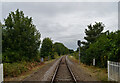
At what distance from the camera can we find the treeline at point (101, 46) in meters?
10.3

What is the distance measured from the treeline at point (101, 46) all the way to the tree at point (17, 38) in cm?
875

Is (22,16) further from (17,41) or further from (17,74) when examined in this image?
(17,74)

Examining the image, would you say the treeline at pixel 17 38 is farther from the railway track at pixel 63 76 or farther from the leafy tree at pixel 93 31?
the leafy tree at pixel 93 31

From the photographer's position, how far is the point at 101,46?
Answer: 15.0 meters

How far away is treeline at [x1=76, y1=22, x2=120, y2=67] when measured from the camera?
10.3 metres

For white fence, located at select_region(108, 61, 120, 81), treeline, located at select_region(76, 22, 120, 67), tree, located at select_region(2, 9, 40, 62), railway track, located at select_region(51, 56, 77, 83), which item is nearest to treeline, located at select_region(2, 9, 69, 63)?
tree, located at select_region(2, 9, 40, 62)

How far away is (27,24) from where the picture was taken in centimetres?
1867

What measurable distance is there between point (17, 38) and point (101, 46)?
35.7ft

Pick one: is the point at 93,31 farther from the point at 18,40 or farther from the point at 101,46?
the point at 18,40

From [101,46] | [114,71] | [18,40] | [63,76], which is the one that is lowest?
[63,76]

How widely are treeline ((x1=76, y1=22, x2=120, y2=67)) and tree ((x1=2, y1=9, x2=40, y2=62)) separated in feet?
28.7

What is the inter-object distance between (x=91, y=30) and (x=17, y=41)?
50.4 feet

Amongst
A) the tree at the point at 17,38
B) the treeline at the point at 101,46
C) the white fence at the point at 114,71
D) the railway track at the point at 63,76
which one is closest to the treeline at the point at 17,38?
the tree at the point at 17,38

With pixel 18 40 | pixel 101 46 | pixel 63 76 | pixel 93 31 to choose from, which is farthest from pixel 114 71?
pixel 93 31
